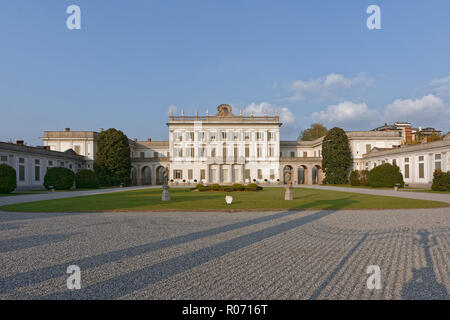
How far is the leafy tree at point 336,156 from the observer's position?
5125 centimetres

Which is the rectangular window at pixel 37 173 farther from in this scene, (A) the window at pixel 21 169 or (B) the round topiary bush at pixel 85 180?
(B) the round topiary bush at pixel 85 180

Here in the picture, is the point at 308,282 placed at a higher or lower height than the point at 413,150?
lower

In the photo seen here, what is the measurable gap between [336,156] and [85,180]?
40.7 m

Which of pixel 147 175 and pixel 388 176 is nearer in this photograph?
pixel 388 176

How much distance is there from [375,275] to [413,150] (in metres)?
43.0

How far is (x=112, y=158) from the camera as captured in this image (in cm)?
4853

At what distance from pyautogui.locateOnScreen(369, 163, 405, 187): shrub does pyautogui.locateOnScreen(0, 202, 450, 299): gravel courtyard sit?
A: 28987 mm

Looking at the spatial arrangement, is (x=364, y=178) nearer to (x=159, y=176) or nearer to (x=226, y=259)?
(x=159, y=176)

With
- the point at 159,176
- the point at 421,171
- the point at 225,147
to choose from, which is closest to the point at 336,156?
the point at 421,171

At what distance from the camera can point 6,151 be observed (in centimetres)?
3481

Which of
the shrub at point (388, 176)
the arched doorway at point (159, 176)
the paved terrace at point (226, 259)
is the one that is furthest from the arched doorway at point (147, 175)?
the paved terrace at point (226, 259)

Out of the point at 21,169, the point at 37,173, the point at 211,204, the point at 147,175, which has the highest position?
the point at 21,169

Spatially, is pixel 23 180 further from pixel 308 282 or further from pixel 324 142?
pixel 324 142
